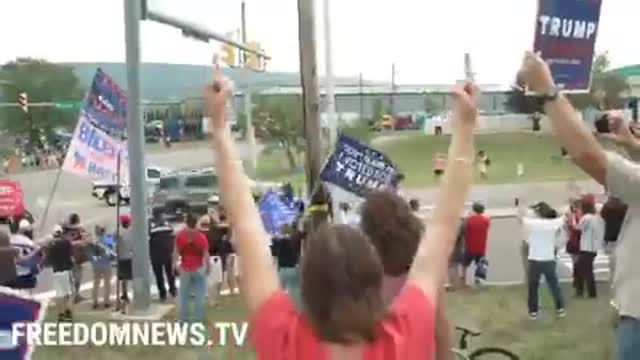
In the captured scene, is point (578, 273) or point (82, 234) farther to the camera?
point (82, 234)

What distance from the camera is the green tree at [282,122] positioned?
6650cm

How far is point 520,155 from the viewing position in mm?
63094

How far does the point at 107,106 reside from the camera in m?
15.9

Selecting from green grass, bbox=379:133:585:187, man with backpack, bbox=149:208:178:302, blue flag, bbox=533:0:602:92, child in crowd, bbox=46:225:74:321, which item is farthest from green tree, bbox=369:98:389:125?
blue flag, bbox=533:0:602:92

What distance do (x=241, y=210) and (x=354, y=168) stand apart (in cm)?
1104

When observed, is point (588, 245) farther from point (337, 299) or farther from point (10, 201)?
point (337, 299)

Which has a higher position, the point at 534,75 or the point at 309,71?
the point at 534,75

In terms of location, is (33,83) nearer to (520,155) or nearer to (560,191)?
(520,155)

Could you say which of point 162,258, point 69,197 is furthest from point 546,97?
point 69,197

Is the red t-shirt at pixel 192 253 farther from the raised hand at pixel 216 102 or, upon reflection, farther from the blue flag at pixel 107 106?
the raised hand at pixel 216 102

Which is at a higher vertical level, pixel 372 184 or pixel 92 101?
pixel 92 101

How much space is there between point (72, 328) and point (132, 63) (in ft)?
13.5

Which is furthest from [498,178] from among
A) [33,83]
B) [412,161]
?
[33,83]

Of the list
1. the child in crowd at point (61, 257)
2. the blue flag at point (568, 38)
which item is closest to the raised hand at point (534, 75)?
the blue flag at point (568, 38)
